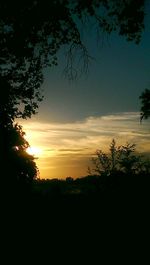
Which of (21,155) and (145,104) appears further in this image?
(21,155)

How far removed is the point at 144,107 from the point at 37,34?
73.7 feet

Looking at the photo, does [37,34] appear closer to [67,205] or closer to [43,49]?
[43,49]

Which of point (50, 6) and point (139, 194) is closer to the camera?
point (50, 6)

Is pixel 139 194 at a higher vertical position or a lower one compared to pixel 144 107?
lower

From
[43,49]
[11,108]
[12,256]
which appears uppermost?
[43,49]

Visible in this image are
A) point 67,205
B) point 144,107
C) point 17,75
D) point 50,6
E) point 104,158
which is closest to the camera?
point 50,6

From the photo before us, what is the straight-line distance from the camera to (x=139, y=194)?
19.6 m

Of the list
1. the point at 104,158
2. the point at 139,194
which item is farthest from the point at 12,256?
the point at 104,158

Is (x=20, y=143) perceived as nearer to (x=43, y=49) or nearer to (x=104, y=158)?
(x=104, y=158)

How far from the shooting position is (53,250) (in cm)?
1273

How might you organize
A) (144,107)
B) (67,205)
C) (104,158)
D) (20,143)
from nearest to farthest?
1. (67,205)
2. (144,107)
3. (104,158)
4. (20,143)

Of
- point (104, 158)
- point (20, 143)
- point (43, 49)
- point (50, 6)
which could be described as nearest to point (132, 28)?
point (50, 6)

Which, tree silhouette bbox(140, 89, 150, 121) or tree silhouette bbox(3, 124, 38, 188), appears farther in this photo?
tree silhouette bbox(3, 124, 38, 188)

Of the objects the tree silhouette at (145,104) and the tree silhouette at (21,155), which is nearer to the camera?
the tree silhouette at (145,104)
